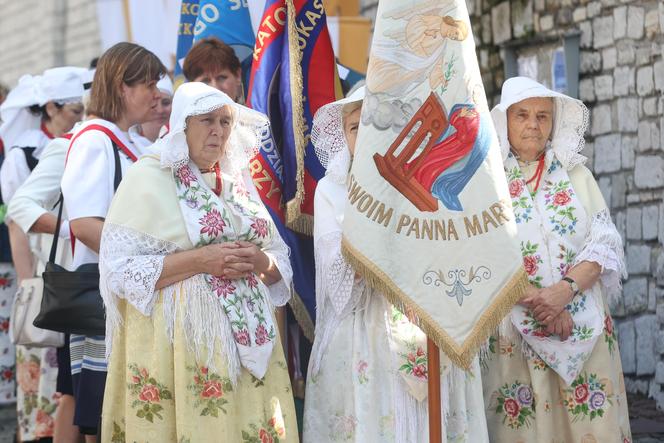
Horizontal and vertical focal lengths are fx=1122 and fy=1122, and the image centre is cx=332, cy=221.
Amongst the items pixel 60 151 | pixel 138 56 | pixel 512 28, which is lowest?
pixel 60 151

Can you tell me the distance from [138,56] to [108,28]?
215 inches

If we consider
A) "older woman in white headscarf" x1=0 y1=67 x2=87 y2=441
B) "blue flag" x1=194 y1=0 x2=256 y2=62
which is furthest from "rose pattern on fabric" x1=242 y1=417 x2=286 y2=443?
"blue flag" x1=194 y1=0 x2=256 y2=62

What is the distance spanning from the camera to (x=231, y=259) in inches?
160

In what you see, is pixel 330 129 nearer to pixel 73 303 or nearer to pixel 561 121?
pixel 561 121

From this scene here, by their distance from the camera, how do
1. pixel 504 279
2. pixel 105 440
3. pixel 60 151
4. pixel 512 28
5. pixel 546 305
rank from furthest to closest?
pixel 512 28, pixel 60 151, pixel 546 305, pixel 105 440, pixel 504 279

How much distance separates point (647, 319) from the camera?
6.77m

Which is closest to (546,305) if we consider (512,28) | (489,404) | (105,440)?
(489,404)

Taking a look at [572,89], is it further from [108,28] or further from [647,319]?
[108,28]

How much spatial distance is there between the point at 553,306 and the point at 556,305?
14 mm

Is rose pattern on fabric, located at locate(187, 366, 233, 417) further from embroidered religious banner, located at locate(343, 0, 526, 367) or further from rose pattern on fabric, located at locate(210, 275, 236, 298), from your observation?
embroidered religious banner, located at locate(343, 0, 526, 367)

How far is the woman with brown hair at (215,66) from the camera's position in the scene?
208 inches

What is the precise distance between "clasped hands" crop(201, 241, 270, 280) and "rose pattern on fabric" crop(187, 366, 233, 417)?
14.0 inches

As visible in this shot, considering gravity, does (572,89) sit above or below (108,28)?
below

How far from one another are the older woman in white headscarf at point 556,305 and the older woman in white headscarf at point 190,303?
103 cm
